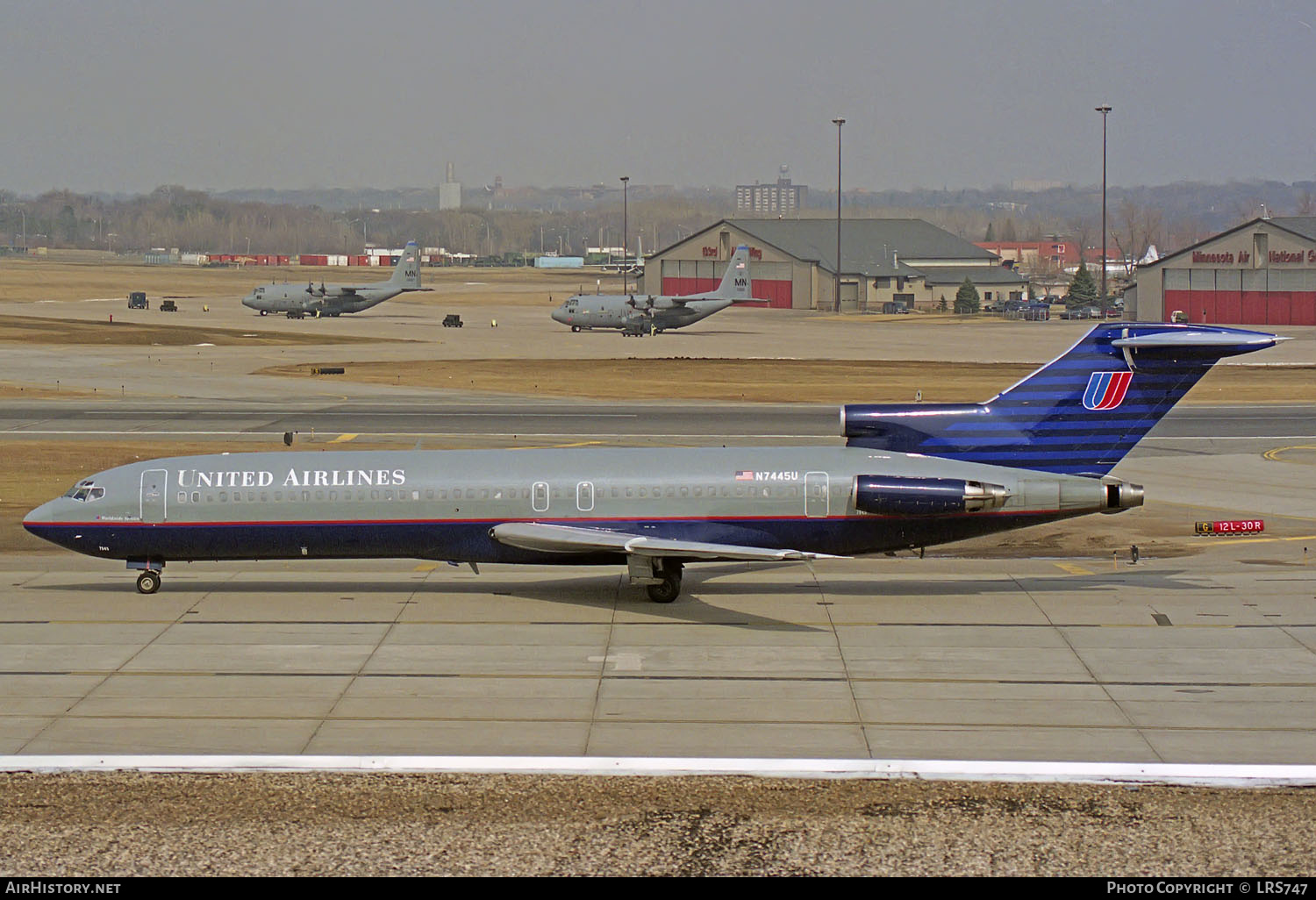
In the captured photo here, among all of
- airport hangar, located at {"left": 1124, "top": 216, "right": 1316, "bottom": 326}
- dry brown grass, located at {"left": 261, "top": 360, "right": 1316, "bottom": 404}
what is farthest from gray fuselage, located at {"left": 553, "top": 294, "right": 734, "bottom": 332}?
airport hangar, located at {"left": 1124, "top": 216, "right": 1316, "bottom": 326}

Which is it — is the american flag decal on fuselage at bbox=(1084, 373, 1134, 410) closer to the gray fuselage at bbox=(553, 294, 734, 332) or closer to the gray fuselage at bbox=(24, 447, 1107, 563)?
the gray fuselage at bbox=(24, 447, 1107, 563)

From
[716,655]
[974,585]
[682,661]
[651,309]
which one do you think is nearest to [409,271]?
[651,309]

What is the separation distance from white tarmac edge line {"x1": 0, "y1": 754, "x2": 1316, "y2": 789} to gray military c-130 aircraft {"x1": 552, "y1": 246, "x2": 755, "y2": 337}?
315ft

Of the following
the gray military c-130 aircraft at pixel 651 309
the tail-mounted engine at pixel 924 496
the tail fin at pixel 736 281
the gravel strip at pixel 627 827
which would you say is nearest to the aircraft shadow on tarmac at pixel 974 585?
the tail-mounted engine at pixel 924 496

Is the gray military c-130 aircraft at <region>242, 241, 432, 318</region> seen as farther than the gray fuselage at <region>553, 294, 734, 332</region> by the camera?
Yes

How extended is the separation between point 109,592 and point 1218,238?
122802mm

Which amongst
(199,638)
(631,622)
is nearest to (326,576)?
(199,638)

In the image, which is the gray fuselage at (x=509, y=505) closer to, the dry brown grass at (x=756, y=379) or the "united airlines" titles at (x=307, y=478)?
the "united airlines" titles at (x=307, y=478)

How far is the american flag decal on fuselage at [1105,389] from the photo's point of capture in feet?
106

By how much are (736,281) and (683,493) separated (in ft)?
302

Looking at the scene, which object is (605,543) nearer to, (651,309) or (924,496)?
(924,496)

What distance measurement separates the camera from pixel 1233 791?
19.7 meters

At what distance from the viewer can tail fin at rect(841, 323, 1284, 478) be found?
1265 inches

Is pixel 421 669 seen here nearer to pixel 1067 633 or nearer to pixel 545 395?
pixel 1067 633
